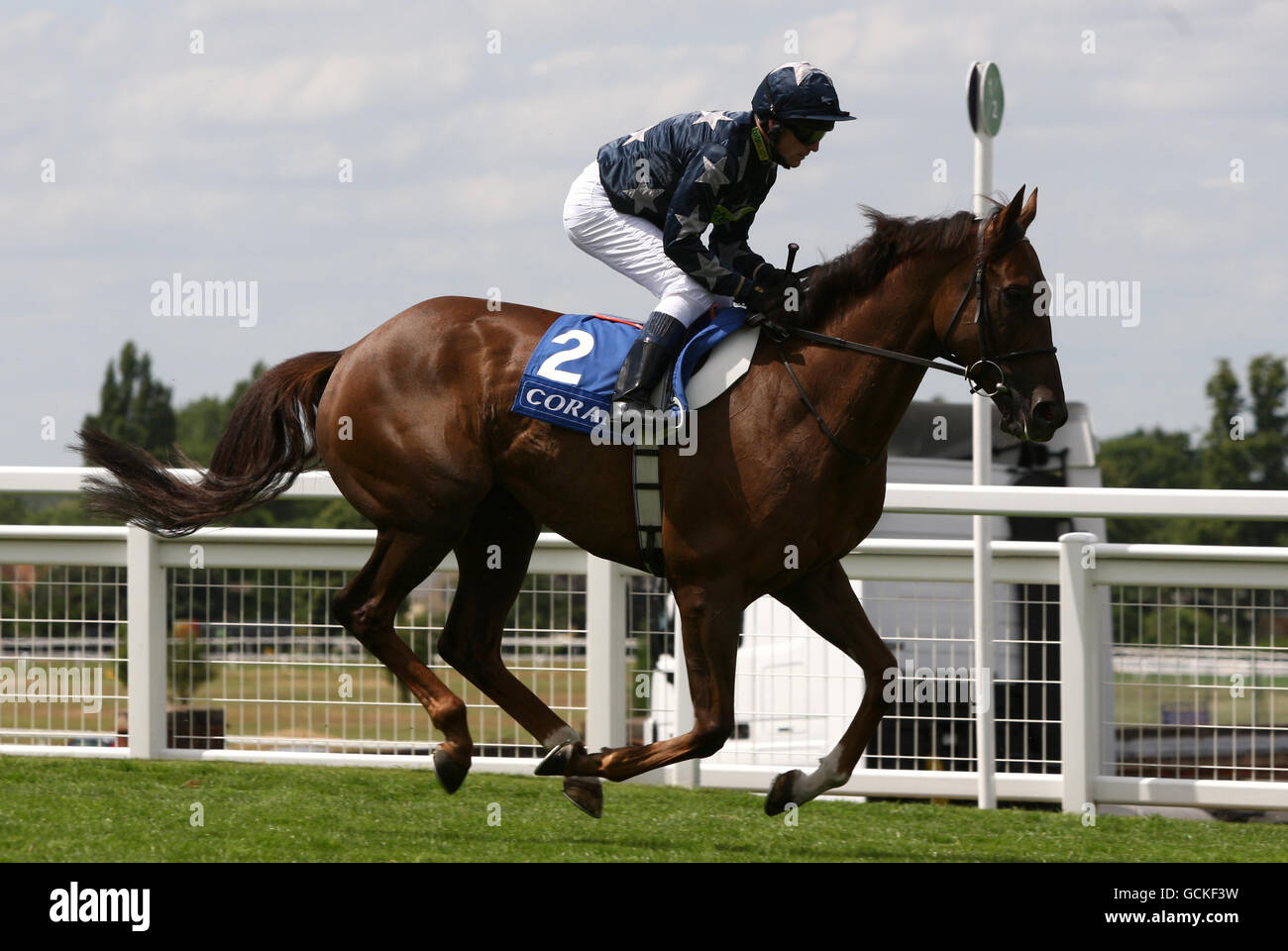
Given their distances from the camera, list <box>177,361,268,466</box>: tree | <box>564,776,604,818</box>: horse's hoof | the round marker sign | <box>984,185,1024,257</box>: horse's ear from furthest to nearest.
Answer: <box>177,361,268,466</box>: tree, the round marker sign, <box>564,776,604,818</box>: horse's hoof, <box>984,185,1024,257</box>: horse's ear

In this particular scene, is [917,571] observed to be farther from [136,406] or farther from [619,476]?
[136,406]

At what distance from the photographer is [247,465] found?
233 inches

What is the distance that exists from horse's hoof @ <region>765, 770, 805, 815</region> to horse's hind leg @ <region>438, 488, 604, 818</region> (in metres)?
0.74

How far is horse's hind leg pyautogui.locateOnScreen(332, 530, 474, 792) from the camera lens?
18.0ft

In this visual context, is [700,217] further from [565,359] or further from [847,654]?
[847,654]

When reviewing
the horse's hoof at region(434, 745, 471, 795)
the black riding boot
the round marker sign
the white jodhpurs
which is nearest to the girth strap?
the black riding boot

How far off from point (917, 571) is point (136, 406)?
55.7 metres

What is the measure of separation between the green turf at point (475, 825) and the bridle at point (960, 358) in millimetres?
1443

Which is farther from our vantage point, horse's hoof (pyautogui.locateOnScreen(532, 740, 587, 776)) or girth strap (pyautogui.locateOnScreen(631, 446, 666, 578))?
horse's hoof (pyautogui.locateOnScreen(532, 740, 587, 776))

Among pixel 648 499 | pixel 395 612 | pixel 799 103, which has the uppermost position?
pixel 799 103

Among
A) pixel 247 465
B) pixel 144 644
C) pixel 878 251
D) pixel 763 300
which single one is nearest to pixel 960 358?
pixel 878 251

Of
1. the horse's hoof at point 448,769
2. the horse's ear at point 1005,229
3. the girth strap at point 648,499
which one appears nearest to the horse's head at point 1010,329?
the horse's ear at point 1005,229

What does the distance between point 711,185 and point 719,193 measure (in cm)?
6

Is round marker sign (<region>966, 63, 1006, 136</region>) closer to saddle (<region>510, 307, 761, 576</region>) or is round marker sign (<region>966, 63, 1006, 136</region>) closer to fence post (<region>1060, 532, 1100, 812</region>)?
fence post (<region>1060, 532, 1100, 812</region>)
